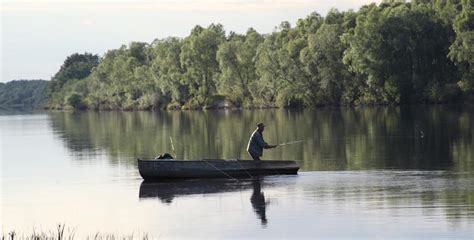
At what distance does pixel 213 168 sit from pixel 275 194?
4.52 meters

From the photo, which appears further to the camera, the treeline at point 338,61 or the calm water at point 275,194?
the treeline at point 338,61

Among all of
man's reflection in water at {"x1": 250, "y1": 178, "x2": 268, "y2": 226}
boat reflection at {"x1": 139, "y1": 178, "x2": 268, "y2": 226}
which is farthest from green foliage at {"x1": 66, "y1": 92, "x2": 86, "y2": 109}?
man's reflection in water at {"x1": 250, "y1": 178, "x2": 268, "y2": 226}

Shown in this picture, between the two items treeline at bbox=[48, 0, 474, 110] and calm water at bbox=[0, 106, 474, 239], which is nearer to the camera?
calm water at bbox=[0, 106, 474, 239]

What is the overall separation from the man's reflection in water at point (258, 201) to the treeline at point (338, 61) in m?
65.4

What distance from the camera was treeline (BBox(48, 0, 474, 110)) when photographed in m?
97.1

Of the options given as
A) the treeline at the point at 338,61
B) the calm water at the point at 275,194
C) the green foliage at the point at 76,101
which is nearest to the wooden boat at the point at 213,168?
the calm water at the point at 275,194

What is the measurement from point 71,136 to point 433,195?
46.4 meters

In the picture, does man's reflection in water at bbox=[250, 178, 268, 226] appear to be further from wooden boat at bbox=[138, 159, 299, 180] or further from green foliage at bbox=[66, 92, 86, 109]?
green foliage at bbox=[66, 92, 86, 109]

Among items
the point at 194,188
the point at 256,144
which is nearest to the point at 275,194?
the point at 194,188

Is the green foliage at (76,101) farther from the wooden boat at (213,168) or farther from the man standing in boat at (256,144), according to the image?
the man standing in boat at (256,144)

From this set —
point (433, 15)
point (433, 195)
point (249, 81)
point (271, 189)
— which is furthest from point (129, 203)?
point (249, 81)

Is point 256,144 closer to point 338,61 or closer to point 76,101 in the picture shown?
point 338,61

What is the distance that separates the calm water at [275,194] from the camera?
20.8 m

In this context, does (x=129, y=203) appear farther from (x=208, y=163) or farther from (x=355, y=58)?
(x=355, y=58)
